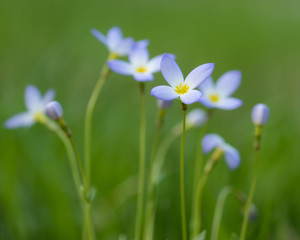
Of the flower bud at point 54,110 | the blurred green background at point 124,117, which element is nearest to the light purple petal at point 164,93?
the flower bud at point 54,110

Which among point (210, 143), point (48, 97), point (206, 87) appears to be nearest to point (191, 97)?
point (210, 143)

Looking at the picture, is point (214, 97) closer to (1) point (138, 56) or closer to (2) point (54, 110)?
(1) point (138, 56)

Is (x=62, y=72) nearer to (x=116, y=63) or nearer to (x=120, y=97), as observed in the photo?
(x=120, y=97)

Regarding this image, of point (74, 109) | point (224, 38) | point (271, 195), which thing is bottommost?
point (271, 195)

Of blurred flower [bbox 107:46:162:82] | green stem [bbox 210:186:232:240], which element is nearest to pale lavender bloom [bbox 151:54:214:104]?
blurred flower [bbox 107:46:162:82]

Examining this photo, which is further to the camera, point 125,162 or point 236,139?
point 236,139

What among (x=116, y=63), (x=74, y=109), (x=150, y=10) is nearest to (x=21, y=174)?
(x=74, y=109)

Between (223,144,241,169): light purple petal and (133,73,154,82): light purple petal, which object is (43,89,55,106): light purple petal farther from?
(223,144,241,169): light purple petal

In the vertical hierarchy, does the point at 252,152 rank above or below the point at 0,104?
below
